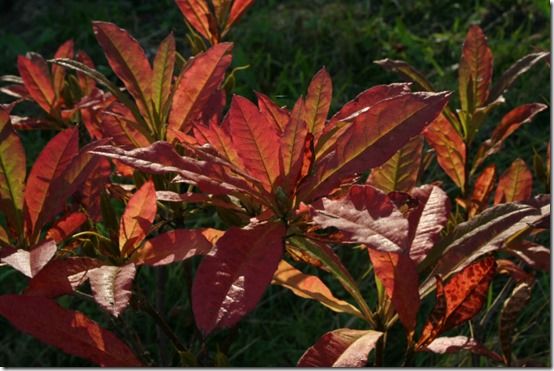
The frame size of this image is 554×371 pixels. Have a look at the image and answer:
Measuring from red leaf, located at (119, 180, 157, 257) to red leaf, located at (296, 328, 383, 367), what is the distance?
25 centimetres

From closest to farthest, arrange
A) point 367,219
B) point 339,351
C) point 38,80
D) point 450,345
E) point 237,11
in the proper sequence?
point 367,219 → point 339,351 → point 450,345 → point 237,11 → point 38,80

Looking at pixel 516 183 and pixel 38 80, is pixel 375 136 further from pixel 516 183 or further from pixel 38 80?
pixel 38 80

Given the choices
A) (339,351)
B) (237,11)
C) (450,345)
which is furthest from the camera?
(237,11)

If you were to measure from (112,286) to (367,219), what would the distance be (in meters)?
0.29

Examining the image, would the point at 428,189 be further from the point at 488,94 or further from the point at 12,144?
the point at 12,144

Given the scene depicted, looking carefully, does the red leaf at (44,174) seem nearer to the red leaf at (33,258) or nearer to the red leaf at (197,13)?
the red leaf at (33,258)

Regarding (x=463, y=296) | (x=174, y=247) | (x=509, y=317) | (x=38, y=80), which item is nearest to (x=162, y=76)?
(x=174, y=247)

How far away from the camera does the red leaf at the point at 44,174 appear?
1110 mm

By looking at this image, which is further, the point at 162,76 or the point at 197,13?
the point at 197,13

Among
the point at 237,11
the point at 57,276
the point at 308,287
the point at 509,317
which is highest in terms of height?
the point at 237,11

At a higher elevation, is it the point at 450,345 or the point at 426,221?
the point at 426,221

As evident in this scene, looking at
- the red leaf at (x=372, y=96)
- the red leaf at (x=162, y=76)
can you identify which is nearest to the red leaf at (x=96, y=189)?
the red leaf at (x=162, y=76)

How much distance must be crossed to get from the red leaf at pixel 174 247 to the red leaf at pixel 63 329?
0.33ft

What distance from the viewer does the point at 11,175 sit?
3.69ft
